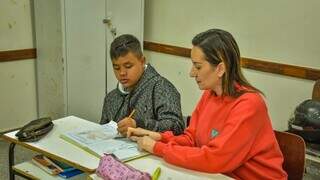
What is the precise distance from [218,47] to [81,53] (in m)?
2.22

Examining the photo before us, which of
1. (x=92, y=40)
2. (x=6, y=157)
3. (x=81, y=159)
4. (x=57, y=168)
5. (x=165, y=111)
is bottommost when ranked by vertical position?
(x=6, y=157)

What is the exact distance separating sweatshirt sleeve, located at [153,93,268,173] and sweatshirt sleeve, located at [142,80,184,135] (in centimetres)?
39

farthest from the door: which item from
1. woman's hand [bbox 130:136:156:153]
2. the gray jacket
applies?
woman's hand [bbox 130:136:156:153]

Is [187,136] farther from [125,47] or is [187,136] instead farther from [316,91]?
[316,91]

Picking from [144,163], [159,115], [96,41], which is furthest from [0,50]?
[144,163]

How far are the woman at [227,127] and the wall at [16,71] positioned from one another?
2.57 metres

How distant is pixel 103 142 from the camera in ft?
5.52

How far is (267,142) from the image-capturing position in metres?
1.45

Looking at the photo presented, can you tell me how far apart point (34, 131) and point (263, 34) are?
1886 millimetres

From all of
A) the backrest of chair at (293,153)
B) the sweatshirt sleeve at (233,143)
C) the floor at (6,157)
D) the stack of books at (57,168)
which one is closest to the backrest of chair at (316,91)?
the backrest of chair at (293,153)

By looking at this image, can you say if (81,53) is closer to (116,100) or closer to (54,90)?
(54,90)

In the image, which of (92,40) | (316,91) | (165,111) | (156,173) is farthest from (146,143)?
(92,40)

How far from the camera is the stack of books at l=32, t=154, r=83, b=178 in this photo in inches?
69.0

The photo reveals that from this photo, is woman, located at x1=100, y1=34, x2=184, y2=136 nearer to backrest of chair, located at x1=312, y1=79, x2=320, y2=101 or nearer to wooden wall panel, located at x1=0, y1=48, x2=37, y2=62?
backrest of chair, located at x1=312, y1=79, x2=320, y2=101
